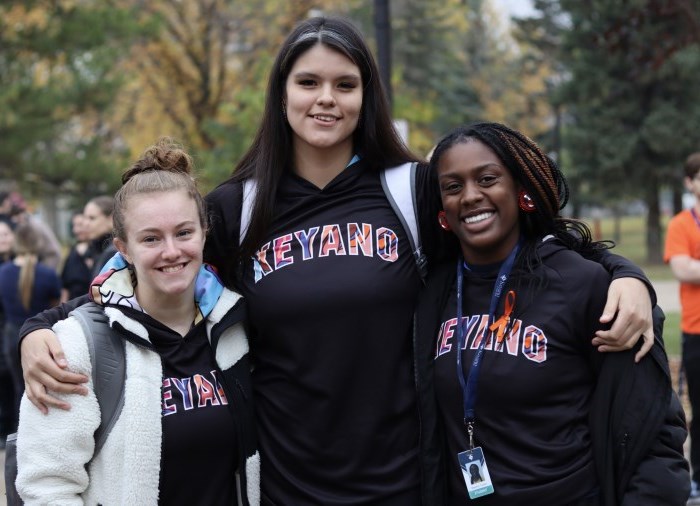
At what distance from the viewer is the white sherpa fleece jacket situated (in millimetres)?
2566

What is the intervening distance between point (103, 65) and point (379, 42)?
11.0m

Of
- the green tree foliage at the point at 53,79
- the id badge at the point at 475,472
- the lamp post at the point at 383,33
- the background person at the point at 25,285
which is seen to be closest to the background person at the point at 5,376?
the background person at the point at 25,285

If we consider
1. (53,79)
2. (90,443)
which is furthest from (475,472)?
(53,79)

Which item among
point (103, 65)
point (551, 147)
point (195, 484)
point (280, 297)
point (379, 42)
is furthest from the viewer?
point (551, 147)

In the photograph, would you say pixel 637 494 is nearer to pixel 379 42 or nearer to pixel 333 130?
pixel 333 130

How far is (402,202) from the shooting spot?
3.12m

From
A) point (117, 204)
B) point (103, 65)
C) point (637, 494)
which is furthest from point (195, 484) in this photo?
point (103, 65)

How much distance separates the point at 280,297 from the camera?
296 centimetres

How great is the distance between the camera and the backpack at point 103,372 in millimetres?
2629

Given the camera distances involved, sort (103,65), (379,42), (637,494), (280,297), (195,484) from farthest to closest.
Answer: (103,65), (379,42), (280,297), (195,484), (637,494)

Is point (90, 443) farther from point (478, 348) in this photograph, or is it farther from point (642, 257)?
point (642, 257)

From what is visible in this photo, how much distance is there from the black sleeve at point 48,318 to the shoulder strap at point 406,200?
111 cm

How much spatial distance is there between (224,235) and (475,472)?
1200 millimetres

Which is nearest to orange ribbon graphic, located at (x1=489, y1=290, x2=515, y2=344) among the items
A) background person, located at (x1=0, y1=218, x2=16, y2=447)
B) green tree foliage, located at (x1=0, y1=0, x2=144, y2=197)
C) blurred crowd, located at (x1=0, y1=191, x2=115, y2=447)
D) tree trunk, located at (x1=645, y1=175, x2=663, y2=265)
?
blurred crowd, located at (x1=0, y1=191, x2=115, y2=447)
